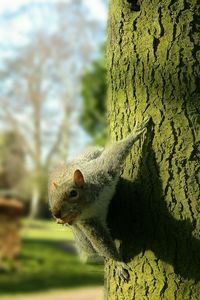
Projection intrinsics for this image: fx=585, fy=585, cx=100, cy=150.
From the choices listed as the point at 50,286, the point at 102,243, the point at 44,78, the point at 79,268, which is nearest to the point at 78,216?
the point at 102,243

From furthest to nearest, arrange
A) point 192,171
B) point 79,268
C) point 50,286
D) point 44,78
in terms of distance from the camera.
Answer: point 44,78 → point 79,268 → point 50,286 → point 192,171

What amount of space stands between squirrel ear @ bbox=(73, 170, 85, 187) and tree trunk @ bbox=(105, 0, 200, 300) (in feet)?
0.40

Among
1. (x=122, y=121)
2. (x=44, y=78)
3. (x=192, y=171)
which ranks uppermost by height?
(x=44, y=78)

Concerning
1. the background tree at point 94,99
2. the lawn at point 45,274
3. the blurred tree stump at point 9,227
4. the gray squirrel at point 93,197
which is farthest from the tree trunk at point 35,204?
the gray squirrel at point 93,197

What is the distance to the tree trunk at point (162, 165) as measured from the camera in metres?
1.69

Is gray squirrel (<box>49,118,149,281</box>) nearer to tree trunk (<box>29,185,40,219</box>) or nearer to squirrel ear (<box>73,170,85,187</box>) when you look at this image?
squirrel ear (<box>73,170,85,187</box>)

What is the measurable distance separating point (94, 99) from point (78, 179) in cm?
1615

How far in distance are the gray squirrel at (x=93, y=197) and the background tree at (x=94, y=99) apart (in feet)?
50.5

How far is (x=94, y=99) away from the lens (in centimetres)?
1781

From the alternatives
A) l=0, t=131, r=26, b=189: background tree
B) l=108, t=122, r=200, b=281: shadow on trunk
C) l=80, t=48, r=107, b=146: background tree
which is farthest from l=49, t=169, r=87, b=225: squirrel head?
l=0, t=131, r=26, b=189: background tree

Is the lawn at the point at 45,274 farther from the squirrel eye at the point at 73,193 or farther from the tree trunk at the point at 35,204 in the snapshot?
the tree trunk at the point at 35,204

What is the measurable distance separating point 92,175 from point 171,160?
0.86 ft

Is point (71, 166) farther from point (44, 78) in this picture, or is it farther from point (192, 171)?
point (44, 78)

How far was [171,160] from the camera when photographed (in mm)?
1717
